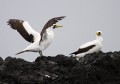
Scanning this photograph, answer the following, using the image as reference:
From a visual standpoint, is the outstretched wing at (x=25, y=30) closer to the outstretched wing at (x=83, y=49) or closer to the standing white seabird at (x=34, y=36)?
the standing white seabird at (x=34, y=36)

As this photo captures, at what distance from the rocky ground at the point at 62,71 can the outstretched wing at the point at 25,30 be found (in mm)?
4525

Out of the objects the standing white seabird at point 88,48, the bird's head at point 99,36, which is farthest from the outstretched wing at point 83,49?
the bird's head at point 99,36

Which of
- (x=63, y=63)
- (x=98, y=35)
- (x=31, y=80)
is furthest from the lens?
(x=98, y=35)

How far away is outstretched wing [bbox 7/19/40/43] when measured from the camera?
2659 cm

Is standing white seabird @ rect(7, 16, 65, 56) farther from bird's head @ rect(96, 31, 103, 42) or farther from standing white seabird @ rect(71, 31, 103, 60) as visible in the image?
bird's head @ rect(96, 31, 103, 42)

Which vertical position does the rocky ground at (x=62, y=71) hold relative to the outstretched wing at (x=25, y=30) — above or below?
below

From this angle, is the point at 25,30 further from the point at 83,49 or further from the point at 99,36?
the point at 99,36

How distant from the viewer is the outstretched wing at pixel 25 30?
2659cm

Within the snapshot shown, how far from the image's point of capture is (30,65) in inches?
821

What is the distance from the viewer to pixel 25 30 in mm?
26812

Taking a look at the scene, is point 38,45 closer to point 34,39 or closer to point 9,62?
point 34,39

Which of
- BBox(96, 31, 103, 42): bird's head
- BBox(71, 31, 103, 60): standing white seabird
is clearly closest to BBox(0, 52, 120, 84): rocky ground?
BBox(71, 31, 103, 60): standing white seabird

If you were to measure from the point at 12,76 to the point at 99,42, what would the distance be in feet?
27.4

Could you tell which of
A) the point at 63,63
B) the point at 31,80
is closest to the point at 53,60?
the point at 63,63
